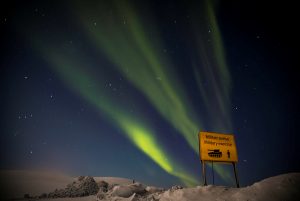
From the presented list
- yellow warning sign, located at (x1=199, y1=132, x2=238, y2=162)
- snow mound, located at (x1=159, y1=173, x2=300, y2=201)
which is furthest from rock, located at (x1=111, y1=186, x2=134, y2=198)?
yellow warning sign, located at (x1=199, y1=132, x2=238, y2=162)

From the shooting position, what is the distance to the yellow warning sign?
676 inches

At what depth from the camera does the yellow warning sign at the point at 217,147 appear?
17.2 metres

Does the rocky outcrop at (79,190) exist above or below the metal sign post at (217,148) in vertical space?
below

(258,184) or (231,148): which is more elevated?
(231,148)

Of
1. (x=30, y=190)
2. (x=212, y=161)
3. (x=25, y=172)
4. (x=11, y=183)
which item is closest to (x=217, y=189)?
(x=212, y=161)

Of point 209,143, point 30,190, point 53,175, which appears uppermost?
point 209,143

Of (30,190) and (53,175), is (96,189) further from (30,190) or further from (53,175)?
(53,175)

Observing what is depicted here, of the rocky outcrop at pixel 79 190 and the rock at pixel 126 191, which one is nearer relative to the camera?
the rock at pixel 126 191

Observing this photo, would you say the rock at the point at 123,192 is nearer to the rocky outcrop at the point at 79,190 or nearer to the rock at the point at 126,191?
the rock at the point at 126,191

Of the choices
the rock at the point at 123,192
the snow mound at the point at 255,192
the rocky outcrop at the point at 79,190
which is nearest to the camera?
the snow mound at the point at 255,192

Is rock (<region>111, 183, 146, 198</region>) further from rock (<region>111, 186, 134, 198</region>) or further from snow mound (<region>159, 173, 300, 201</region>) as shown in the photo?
snow mound (<region>159, 173, 300, 201</region>)

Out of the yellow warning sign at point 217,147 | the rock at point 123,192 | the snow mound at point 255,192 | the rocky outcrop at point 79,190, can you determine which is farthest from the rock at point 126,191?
the yellow warning sign at point 217,147

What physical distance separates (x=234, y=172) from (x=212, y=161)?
2178 mm

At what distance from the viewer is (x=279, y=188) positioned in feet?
33.9
